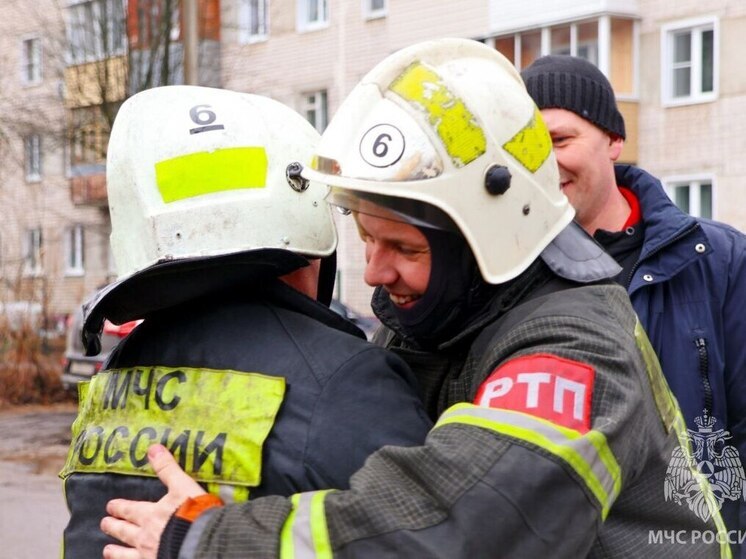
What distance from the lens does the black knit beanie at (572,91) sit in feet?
11.4

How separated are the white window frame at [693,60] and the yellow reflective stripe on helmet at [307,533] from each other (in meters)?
19.5

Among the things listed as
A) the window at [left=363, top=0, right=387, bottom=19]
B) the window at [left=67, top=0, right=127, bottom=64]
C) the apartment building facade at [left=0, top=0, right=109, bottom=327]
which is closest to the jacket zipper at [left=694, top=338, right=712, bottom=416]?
the window at [left=67, top=0, right=127, bottom=64]

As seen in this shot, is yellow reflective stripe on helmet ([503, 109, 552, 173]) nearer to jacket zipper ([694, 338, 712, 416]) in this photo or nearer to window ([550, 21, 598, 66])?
jacket zipper ([694, 338, 712, 416])

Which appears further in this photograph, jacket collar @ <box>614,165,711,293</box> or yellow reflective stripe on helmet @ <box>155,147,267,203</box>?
jacket collar @ <box>614,165,711,293</box>

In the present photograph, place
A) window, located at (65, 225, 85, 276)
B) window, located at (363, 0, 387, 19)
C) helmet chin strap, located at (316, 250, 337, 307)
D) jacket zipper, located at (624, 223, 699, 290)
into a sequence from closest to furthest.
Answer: helmet chin strap, located at (316, 250, 337, 307)
jacket zipper, located at (624, 223, 699, 290)
window, located at (363, 0, 387, 19)
window, located at (65, 225, 85, 276)

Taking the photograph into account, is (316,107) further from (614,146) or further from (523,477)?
(523,477)

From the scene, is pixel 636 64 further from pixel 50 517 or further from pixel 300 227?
pixel 300 227

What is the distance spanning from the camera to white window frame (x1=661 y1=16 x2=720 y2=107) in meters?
19.9

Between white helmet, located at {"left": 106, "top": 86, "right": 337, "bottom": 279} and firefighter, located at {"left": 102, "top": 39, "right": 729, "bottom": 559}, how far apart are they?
0.13m

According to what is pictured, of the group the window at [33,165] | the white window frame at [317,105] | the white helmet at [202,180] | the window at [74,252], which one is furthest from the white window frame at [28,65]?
the white helmet at [202,180]

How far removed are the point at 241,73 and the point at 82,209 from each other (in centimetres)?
756

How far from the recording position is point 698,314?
3.12m

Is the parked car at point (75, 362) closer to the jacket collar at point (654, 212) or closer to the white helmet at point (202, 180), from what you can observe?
the jacket collar at point (654, 212)

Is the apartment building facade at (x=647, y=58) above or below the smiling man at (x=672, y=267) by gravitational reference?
above
